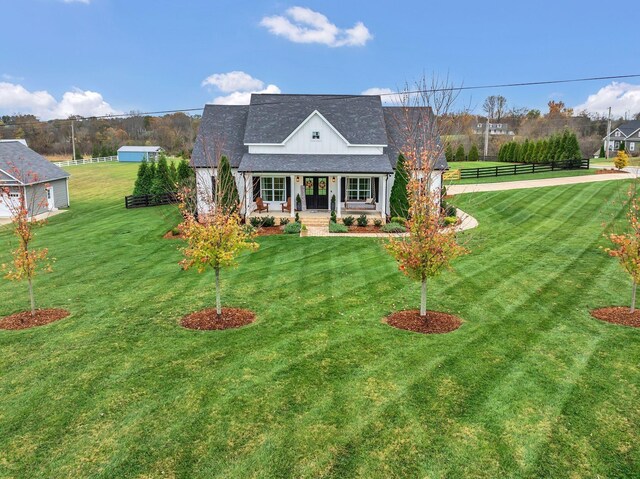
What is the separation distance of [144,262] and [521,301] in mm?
13861

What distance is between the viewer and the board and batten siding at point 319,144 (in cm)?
2833

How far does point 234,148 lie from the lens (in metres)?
29.6

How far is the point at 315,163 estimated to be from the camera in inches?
1074

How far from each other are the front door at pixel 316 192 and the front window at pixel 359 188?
139 centimetres

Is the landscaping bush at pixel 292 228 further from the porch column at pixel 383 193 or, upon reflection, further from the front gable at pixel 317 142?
the front gable at pixel 317 142

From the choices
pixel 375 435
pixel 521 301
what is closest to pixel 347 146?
pixel 521 301

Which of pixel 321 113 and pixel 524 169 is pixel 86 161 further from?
pixel 524 169

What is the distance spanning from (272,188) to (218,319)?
17622mm

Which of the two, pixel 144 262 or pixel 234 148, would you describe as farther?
pixel 234 148

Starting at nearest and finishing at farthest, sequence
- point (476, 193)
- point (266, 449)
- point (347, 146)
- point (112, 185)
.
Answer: point (266, 449), point (347, 146), point (476, 193), point (112, 185)

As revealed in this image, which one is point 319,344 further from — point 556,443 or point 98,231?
point 98,231

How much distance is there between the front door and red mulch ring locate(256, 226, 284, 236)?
4471mm

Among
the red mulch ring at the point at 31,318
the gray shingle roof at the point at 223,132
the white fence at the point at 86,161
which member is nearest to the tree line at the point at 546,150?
the gray shingle roof at the point at 223,132

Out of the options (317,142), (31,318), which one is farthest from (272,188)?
(31,318)
